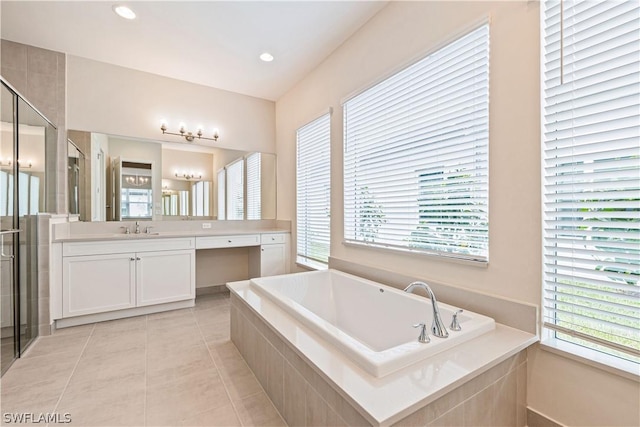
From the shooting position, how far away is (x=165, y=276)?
3.14m

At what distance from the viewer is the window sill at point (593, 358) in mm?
1175

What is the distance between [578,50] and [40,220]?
3922mm

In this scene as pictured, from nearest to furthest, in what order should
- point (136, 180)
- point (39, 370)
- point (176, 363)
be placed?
point (39, 370) < point (176, 363) < point (136, 180)

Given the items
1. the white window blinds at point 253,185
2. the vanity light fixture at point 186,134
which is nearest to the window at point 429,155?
the white window blinds at point 253,185

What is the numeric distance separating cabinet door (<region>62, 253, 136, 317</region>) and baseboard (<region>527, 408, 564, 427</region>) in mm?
3381

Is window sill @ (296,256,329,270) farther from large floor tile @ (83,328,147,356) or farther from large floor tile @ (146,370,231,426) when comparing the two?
Result: large floor tile @ (83,328,147,356)

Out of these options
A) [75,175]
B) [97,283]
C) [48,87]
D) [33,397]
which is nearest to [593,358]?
[33,397]

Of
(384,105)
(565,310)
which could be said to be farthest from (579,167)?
(384,105)

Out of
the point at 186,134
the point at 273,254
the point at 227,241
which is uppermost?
the point at 186,134

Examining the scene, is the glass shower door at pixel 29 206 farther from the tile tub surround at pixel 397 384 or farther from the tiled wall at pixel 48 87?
the tile tub surround at pixel 397 384


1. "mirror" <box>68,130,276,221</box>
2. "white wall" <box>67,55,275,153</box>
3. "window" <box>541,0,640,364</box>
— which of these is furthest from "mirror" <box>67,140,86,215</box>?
"window" <box>541,0,640,364</box>

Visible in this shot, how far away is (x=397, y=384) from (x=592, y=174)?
1.28m

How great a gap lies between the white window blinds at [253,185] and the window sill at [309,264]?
3.24 ft

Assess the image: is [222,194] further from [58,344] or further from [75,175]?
[58,344]
